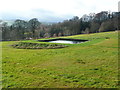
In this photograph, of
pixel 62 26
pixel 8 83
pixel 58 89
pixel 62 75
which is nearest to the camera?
pixel 58 89

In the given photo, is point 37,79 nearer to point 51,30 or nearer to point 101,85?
point 101,85

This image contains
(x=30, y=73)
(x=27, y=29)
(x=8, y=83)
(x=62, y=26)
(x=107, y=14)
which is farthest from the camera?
(x=107, y=14)

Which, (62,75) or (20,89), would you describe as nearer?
(20,89)

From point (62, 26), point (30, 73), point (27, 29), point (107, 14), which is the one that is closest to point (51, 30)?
point (62, 26)

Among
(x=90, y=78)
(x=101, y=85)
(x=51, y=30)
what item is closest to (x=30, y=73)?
(x=90, y=78)

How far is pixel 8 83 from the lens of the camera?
16.1 feet

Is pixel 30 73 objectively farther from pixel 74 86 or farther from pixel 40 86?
pixel 74 86

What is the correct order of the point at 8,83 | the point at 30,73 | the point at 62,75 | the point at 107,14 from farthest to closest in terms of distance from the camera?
the point at 107,14, the point at 30,73, the point at 62,75, the point at 8,83

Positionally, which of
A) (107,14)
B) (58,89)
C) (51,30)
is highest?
(107,14)

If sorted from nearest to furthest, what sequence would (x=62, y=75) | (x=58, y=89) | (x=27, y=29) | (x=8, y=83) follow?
(x=58, y=89), (x=8, y=83), (x=62, y=75), (x=27, y=29)

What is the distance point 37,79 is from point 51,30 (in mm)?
45819

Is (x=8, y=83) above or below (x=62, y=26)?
below

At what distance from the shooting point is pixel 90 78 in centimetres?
518

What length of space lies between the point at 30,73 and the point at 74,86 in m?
2.54
